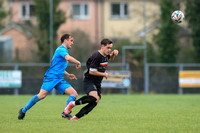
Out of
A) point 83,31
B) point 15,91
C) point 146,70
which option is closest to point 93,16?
point 83,31

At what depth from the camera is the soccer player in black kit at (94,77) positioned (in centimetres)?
888

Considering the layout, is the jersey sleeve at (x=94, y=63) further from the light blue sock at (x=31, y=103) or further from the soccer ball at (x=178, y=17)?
the soccer ball at (x=178, y=17)

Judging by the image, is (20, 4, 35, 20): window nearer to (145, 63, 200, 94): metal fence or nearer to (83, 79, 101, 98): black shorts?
(145, 63, 200, 94): metal fence

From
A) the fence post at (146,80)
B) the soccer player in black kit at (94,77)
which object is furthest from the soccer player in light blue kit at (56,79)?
the fence post at (146,80)

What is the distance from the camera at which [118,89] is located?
78.4 feet

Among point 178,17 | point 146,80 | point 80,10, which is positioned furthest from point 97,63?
point 80,10

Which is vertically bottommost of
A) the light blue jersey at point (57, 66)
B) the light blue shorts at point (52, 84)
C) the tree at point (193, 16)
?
the light blue shorts at point (52, 84)

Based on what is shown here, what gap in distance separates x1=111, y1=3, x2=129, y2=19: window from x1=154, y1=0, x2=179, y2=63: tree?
776 cm

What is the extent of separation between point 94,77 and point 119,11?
2735 cm

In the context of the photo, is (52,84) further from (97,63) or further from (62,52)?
(97,63)

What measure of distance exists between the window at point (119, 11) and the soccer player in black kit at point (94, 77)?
88.3 ft

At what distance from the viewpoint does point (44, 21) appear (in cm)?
2742

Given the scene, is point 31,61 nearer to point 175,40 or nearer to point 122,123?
point 175,40

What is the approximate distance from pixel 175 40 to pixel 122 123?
2008cm
